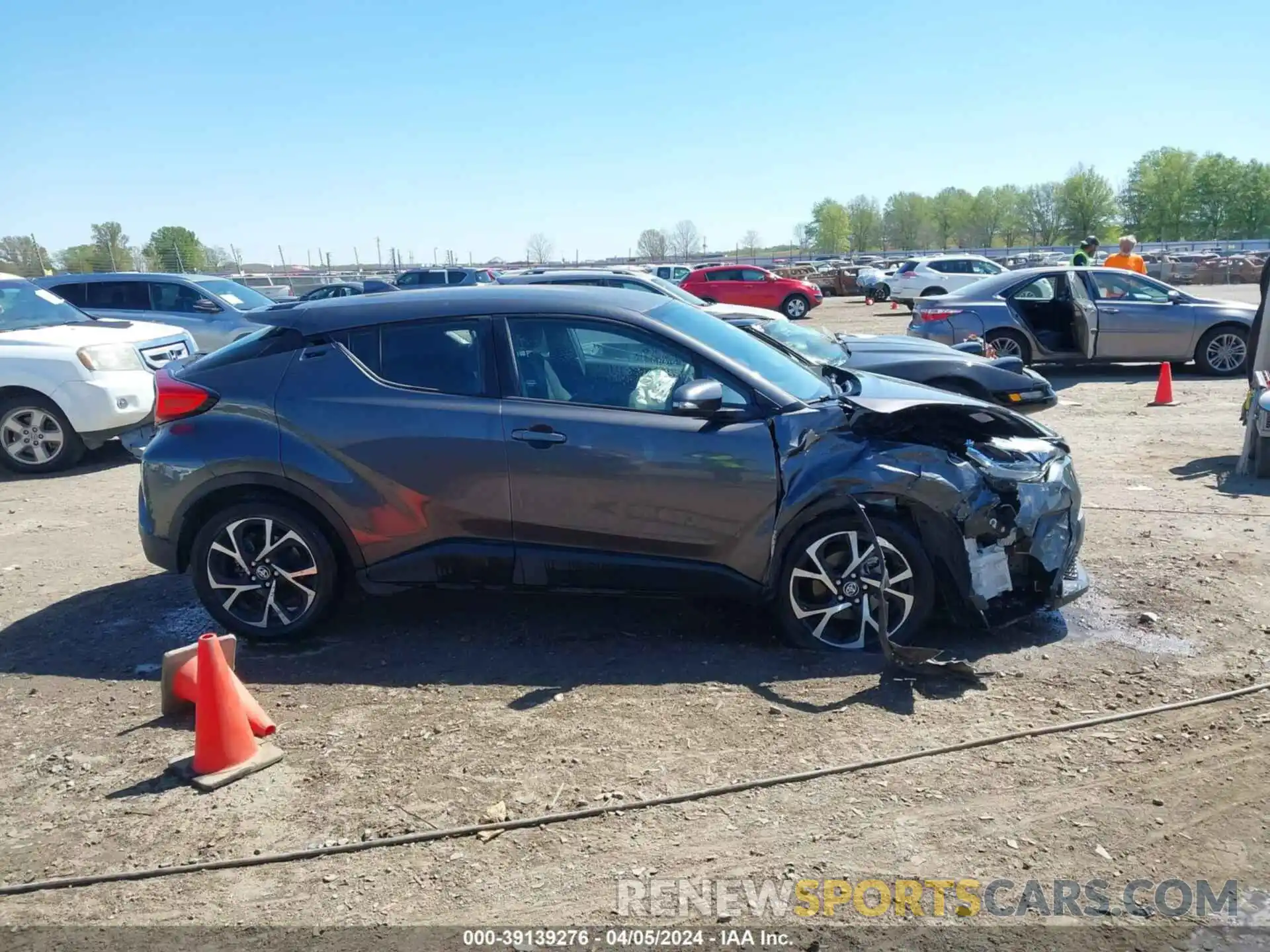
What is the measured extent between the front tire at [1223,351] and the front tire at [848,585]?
37.4 ft

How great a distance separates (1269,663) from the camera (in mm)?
4684

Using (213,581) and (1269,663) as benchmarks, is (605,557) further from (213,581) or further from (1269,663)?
(1269,663)

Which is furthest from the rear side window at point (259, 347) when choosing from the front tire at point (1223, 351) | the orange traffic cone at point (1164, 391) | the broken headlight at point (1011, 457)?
the front tire at point (1223, 351)

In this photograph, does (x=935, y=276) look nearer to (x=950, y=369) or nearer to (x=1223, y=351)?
(x=1223, y=351)

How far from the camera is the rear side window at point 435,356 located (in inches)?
200

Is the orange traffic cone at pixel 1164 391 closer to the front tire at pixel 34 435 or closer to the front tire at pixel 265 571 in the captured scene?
the front tire at pixel 265 571

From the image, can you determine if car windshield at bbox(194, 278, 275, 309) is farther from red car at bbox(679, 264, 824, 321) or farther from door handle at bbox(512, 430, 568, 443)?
red car at bbox(679, 264, 824, 321)

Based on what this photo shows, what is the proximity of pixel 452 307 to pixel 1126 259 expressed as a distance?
1374 centimetres

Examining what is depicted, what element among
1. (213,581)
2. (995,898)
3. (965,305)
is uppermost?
(965,305)

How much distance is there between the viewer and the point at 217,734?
3.96 metres

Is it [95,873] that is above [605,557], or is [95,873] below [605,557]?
below

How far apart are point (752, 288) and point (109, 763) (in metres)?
29.8

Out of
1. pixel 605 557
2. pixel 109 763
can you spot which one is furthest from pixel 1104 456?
pixel 109 763

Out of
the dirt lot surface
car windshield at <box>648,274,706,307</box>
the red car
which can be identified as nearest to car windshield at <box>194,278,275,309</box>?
car windshield at <box>648,274,706,307</box>
